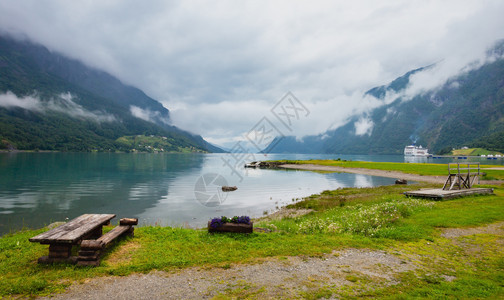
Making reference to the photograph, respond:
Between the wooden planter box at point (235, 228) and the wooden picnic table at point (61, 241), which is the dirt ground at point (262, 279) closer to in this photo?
the wooden picnic table at point (61, 241)

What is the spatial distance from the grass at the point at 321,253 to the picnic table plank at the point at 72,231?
3.30 ft

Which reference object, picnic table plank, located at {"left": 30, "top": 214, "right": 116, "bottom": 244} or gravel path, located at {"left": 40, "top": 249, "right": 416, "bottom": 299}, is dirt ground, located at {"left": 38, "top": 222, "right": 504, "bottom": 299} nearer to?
gravel path, located at {"left": 40, "top": 249, "right": 416, "bottom": 299}

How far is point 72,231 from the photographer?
32.8 ft

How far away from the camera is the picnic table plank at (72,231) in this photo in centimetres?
897

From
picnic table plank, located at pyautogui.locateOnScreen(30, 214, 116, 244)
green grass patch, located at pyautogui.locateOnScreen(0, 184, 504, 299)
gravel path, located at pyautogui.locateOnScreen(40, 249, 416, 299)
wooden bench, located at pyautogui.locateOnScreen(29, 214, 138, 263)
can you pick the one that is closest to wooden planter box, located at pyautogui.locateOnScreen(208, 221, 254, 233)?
green grass patch, located at pyautogui.locateOnScreen(0, 184, 504, 299)

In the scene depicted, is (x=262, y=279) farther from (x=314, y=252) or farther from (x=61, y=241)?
(x=61, y=241)

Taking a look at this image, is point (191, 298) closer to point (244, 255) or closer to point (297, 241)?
point (244, 255)

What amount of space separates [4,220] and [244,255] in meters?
26.7

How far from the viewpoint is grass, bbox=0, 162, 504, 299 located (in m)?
7.19

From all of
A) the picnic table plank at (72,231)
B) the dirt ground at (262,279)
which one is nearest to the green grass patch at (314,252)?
the dirt ground at (262,279)

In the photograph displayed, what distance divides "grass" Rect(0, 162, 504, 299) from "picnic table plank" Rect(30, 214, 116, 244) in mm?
1006

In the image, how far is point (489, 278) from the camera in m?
7.76

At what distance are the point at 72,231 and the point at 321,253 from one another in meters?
10.5

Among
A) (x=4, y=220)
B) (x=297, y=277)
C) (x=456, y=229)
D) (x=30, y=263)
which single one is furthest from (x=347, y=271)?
(x=4, y=220)
